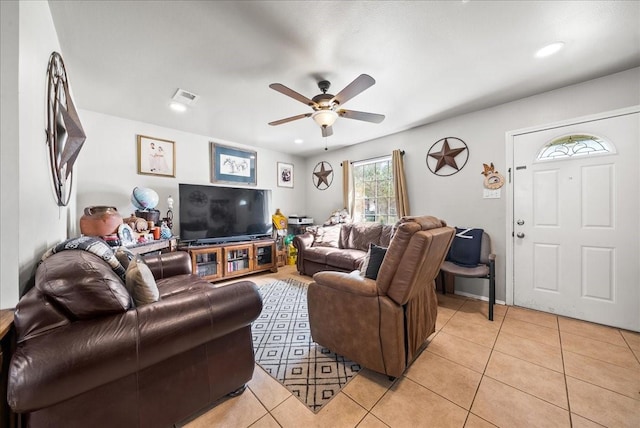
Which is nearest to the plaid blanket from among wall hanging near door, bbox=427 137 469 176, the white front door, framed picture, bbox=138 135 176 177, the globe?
the globe

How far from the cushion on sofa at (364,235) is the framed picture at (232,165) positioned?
2189mm

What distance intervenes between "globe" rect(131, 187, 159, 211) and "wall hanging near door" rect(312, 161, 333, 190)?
3034mm

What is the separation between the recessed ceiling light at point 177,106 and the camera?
2631 mm

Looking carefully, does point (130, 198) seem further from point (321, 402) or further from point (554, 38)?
point (554, 38)

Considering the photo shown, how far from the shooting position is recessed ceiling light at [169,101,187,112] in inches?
104

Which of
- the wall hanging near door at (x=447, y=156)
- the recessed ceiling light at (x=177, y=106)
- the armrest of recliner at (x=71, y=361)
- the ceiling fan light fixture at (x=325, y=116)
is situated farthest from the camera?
the wall hanging near door at (x=447, y=156)

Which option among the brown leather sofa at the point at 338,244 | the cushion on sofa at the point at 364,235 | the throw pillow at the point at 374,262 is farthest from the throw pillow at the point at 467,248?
the throw pillow at the point at 374,262

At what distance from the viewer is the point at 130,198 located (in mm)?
3098

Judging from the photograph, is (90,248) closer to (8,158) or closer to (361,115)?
(8,158)

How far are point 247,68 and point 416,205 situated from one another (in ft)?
9.41

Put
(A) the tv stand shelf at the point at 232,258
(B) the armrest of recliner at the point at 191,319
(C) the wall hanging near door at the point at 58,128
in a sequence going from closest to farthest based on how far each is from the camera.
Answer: (B) the armrest of recliner at the point at 191,319, (C) the wall hanging near door at the point at 58,128, (A) the tv stand shelf at the point at 232,258

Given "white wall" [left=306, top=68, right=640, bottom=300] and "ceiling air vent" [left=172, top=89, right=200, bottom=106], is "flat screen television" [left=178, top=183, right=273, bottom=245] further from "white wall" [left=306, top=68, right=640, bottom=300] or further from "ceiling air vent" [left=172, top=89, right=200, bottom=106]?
"white wall" [left=306, top=68, right=640, bottom=300]

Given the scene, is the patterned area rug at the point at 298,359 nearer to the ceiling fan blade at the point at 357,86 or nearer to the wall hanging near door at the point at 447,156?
the ceiling fan blade at the point at 357,86

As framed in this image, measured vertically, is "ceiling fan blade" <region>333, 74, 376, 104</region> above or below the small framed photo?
above
